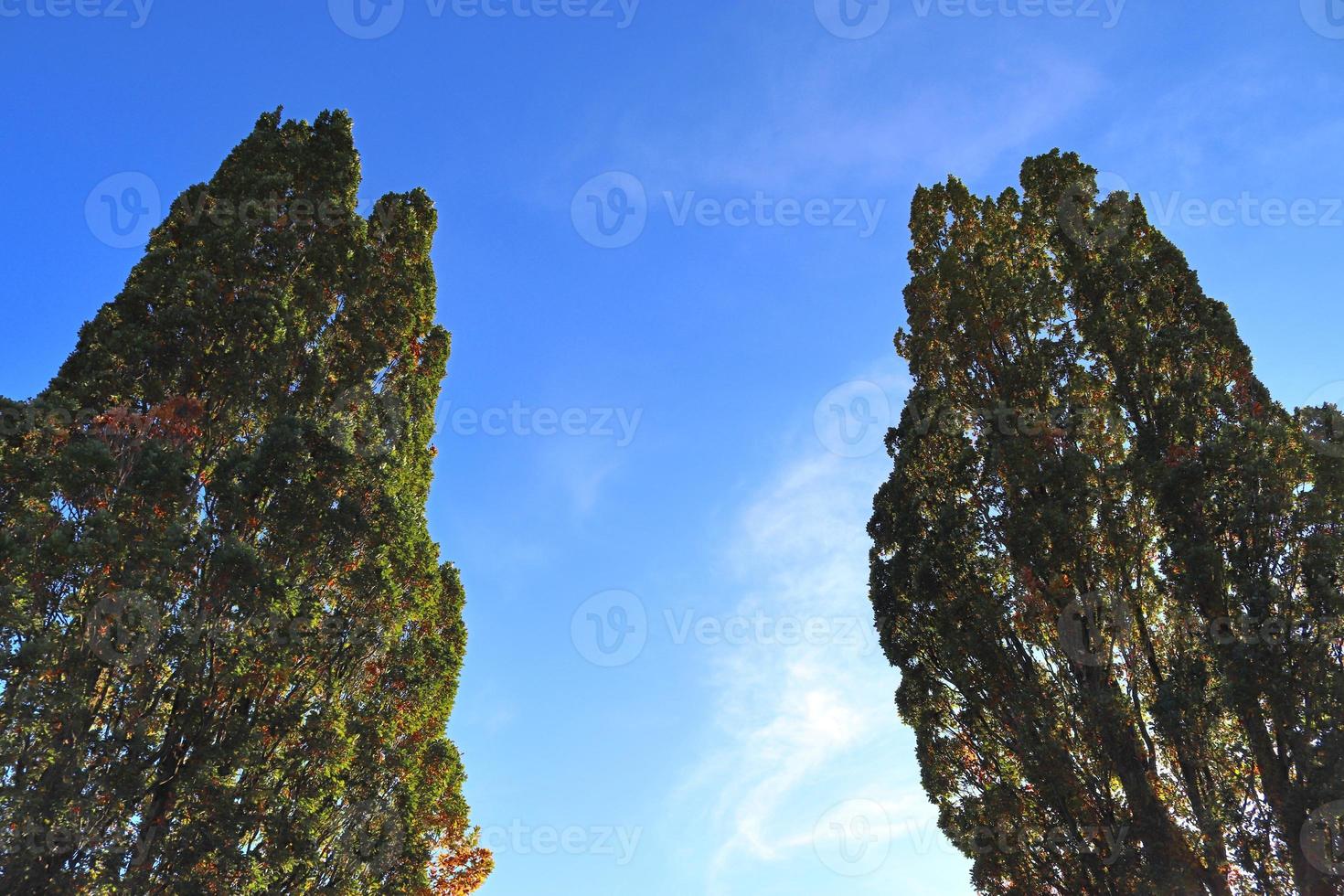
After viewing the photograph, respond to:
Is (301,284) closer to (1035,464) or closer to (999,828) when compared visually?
(1035,464)

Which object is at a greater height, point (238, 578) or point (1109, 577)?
point (238, 578)

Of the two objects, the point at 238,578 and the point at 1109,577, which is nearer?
the point at 238,578

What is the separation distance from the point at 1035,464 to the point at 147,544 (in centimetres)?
1368

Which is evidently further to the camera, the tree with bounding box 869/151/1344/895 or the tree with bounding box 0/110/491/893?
the tree with bounding box 869/151/1344/895

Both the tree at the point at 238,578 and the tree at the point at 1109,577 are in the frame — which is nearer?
the tree at the point at 238,578

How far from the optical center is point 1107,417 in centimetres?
1362

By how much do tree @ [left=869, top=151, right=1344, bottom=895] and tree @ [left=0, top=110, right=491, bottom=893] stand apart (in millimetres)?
9258

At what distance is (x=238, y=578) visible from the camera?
973 cm

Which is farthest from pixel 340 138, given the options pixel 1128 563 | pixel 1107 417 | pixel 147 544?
pixel 1128 563

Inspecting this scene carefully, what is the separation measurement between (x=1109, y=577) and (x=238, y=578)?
13.5 meters

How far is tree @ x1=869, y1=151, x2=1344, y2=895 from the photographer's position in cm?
1058

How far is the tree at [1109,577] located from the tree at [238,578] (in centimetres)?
926

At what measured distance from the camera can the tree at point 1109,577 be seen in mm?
10578

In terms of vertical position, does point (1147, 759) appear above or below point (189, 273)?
below
